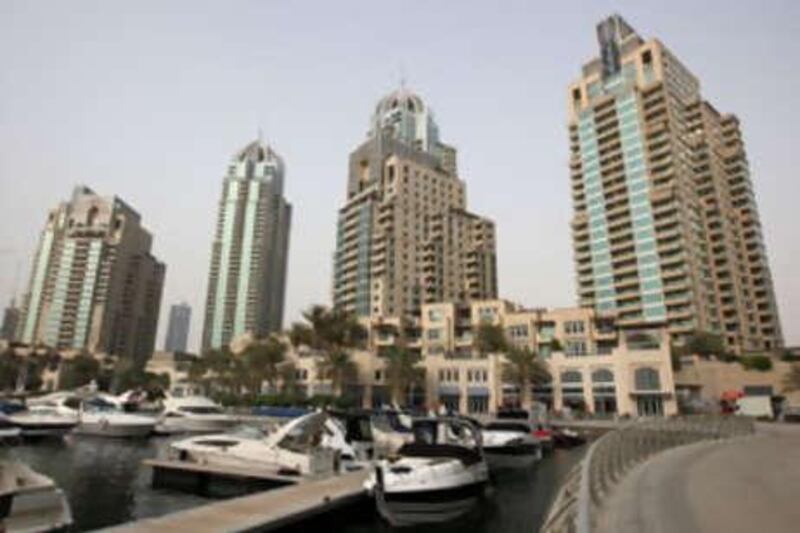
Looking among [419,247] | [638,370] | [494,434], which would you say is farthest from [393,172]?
[494,434]

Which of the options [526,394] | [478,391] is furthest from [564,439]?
[478,391]

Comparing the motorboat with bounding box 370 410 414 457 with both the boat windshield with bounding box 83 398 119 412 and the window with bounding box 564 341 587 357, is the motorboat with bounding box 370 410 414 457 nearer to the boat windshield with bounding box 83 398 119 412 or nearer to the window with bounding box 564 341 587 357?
the boat windshield with bounding box 83 398 119 412

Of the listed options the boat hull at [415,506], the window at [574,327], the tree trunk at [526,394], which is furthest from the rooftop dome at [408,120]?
the boat hull at [415,506]

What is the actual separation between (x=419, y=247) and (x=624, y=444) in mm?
105344

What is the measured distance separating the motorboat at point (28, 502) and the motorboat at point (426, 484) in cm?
798

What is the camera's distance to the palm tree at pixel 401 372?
7259 centimetres

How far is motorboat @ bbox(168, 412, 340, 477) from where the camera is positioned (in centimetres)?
1923

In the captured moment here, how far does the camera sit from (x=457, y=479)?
15312 millimetres

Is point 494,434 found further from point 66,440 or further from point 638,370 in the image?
point 638,370

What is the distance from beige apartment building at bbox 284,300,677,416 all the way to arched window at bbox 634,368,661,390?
0.08 m

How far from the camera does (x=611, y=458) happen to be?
16.5 meters

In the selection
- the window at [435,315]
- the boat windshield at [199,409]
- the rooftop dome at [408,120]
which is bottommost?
the boat windshield at [199,409]

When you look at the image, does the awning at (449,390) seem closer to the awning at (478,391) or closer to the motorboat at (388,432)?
the awning at (478,391)

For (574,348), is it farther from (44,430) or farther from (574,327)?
(44,430)
